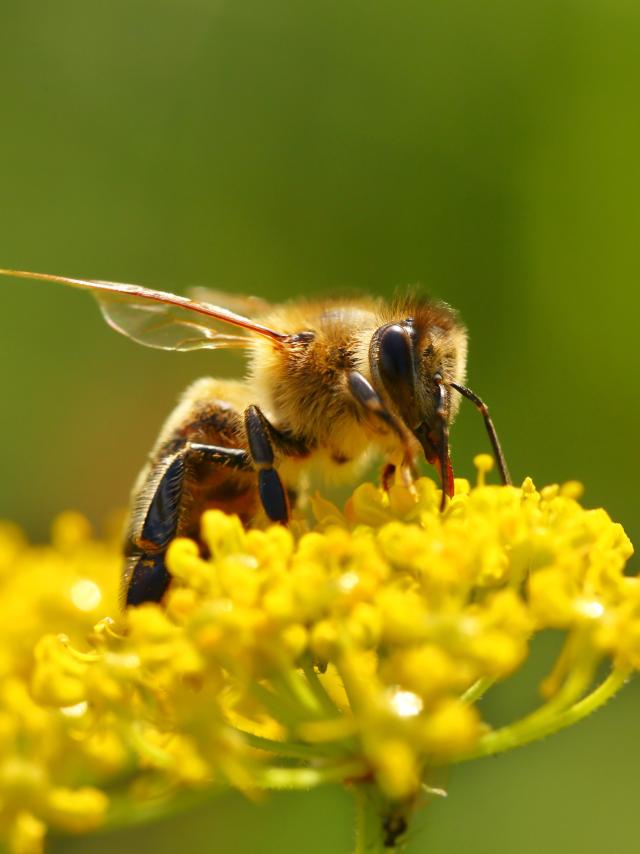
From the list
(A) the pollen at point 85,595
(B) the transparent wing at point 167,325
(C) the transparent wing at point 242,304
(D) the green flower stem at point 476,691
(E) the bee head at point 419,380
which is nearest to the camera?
(D) the green flower stem at point 476,691

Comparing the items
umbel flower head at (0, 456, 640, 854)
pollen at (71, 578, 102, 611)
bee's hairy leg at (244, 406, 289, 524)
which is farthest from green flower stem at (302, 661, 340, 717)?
pollen at (71, 578, 102, 611)

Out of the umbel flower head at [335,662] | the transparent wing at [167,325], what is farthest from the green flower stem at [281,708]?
the transparent wing at [167,325]

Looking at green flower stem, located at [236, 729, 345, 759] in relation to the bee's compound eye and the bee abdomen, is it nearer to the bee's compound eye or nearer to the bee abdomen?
the bee abdomen

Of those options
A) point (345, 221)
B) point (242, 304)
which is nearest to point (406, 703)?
point (242, 304)

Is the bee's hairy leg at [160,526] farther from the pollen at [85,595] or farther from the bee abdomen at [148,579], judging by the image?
the pollen at [85,595]

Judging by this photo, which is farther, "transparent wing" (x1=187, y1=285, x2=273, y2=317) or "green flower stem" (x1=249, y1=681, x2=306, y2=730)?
"transparent wing" (x1=187, y1=285, x2=273, y2=317)

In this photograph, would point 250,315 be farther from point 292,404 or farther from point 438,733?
point 438,733
